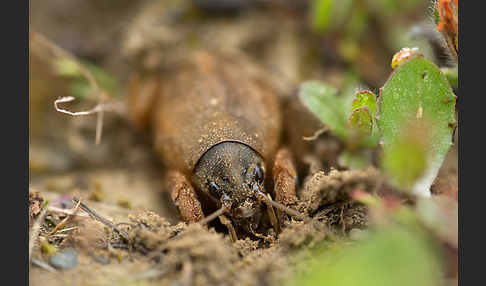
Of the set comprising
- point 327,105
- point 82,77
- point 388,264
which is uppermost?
point 82,77

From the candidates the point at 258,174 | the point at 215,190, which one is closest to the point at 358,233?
the point at 258,174

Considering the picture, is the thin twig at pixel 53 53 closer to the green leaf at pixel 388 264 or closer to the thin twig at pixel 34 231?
the thin twig at pixel 34 231

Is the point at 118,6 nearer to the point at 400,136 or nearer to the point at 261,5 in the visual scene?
the point at 261,5

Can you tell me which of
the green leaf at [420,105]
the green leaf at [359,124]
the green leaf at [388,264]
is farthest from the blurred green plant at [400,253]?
the green leaf at [359,124]

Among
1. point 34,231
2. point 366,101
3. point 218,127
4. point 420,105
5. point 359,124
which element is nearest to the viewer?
point 34,231

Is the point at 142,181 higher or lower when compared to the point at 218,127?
higher

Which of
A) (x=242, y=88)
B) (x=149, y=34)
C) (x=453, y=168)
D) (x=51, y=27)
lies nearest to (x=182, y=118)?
(x=242, y=88)

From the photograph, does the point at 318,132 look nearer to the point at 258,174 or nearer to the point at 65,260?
the point at 258,174
